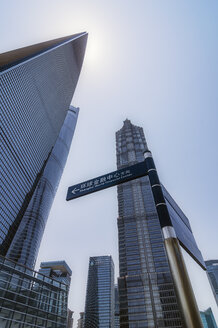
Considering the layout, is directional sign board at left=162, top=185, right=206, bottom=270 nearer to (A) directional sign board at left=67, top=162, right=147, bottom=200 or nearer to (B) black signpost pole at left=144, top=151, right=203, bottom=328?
(A) directional sign board at left=67, top=162, right=147, bottom=200

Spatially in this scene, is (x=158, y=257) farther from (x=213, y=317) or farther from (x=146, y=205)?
(x=213, y=317)

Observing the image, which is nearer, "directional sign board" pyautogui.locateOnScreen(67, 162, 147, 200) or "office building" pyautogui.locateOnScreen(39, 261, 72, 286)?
"directional sign board" pyautogui.locateOnScreen(67, 162, 147, 200)

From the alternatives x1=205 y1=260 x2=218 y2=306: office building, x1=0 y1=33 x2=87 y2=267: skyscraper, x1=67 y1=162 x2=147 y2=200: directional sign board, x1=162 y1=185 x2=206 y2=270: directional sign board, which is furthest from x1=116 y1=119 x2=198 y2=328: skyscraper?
x1=67 y1=162 x2=147 y2=200: directional sign board

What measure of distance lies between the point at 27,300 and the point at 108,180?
92.6ft

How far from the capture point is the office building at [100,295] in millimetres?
168125

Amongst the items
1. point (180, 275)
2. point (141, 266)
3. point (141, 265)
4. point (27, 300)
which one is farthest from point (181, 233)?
point (141, 265)

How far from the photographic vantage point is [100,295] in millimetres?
177750

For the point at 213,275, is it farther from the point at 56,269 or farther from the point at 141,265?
the point at 56,269

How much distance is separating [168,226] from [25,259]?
136 metres

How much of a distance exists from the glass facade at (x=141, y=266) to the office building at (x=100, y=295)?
85197 millimetres

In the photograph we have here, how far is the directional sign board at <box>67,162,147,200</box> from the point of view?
21.0 feet

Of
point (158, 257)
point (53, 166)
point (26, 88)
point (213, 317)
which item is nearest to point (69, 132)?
point (53, 166)

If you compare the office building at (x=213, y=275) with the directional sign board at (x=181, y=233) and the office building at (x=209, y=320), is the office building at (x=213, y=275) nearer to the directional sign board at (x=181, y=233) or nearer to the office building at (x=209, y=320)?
the office building at (x=209, y=320)

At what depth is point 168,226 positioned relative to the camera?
4.61 meters
